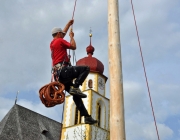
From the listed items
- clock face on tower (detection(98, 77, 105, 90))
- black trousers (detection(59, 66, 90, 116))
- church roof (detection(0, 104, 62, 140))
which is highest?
clock face on tower (detection(98, 77, 105, 90))

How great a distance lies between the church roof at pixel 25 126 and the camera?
25.3m

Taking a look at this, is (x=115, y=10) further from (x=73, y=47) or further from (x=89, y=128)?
(x=89, y=128)

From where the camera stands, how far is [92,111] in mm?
25594

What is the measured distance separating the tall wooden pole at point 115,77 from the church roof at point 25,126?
21.0m

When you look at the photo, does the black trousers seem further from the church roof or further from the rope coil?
the church roof

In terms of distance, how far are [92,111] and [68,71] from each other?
20.9 m

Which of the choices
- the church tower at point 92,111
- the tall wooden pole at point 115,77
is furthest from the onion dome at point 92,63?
the tall wooden pole at point 115,77

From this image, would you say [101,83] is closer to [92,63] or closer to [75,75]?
[92,63]

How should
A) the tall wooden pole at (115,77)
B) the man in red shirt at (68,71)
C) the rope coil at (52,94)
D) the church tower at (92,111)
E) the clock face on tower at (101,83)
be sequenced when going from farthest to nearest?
the clock face on tower at (101,83), the church tower at (92,111), the man in red shirt at (68,71), the rope coil at (52,94), the tall wooden pole at (115,77)

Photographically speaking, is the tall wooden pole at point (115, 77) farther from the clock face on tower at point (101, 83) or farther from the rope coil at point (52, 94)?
the clock face on tower at point (101, 83)

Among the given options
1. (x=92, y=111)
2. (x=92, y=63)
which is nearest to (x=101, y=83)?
(x=92, y=63)

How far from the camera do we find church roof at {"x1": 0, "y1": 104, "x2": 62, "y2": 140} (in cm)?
2531

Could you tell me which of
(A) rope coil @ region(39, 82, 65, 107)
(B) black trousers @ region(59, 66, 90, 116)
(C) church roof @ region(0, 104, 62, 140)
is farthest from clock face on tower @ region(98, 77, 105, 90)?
(A) rope coil @ region(39, 82, 65, 107)

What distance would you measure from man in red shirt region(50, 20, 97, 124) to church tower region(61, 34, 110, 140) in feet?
60.5
